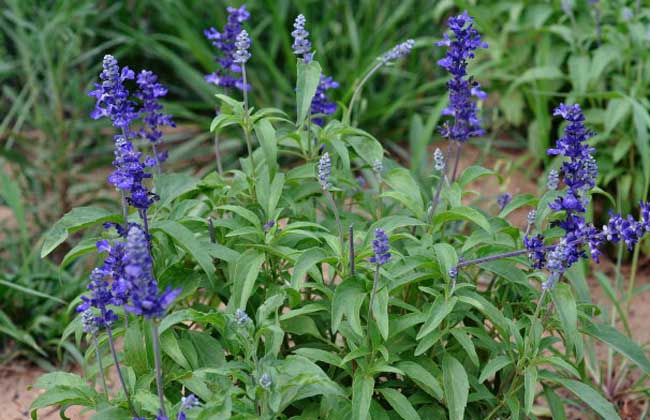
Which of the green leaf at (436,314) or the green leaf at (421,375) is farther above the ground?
the green leaf at (436,314)

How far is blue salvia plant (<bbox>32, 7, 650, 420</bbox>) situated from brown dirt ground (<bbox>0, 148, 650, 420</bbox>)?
789 mm

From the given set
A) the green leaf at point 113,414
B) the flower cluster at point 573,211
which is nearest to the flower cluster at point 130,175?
the green leaf at point 113,414

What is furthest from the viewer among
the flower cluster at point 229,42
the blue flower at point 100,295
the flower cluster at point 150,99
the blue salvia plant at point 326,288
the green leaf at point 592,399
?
the flower cluster at point 229,42

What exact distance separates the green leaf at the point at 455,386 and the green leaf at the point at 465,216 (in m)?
0.43

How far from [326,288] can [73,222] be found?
2.67ft

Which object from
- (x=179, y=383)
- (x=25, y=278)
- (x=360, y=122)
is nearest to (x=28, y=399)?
(x=25, y=278)

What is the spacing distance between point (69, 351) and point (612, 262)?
288 centimetres

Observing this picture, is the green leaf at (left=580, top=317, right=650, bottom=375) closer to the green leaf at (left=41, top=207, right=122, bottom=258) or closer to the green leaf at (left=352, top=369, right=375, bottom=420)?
the green leaf at (left=352, top=369, right=375, bottom=420)

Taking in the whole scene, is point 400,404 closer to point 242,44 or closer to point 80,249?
point 80,249

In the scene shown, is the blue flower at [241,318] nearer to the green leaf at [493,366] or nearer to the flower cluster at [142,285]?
the flower cluster at [142,285]

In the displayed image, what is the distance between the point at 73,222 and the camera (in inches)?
110

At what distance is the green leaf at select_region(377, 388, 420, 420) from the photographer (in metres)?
2.65

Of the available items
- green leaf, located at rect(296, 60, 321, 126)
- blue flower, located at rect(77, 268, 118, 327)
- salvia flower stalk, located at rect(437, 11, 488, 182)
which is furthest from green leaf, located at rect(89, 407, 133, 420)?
salvia flower stalk, located at rect(437, 11, 488, 182)

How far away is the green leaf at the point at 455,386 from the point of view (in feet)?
8.79
